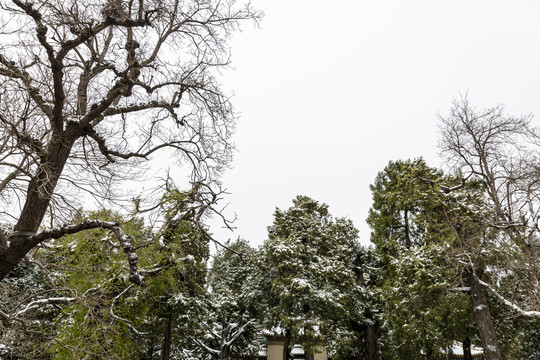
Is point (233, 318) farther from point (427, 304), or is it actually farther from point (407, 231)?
point (407, 231)

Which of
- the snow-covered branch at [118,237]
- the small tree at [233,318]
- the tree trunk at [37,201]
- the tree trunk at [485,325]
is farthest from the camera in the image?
the small tree at [233,318]

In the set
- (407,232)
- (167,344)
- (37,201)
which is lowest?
(167,344)

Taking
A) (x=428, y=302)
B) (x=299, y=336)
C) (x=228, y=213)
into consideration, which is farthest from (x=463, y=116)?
(x=299, y=336)

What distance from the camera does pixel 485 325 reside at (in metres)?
11.1

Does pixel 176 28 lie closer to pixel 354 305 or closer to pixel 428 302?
pixel 428 302

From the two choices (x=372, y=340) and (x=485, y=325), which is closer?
(x=485, y=325)

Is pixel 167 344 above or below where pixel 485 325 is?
below

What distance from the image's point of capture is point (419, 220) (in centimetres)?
1359

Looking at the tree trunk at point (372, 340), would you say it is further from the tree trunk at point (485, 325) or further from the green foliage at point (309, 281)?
the tree trunk at point (485, 325)

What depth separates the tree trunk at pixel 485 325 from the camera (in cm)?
1082

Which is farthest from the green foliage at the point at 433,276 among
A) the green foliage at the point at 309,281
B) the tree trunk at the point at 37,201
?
the tree trunk at the point at 37,201

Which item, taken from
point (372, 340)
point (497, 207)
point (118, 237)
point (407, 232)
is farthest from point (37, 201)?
point (407, 232)

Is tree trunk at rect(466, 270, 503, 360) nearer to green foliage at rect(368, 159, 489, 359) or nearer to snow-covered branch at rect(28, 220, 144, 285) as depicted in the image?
green foliage at rect(368, 159, 489, 359)

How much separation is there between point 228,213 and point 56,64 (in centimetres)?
311
